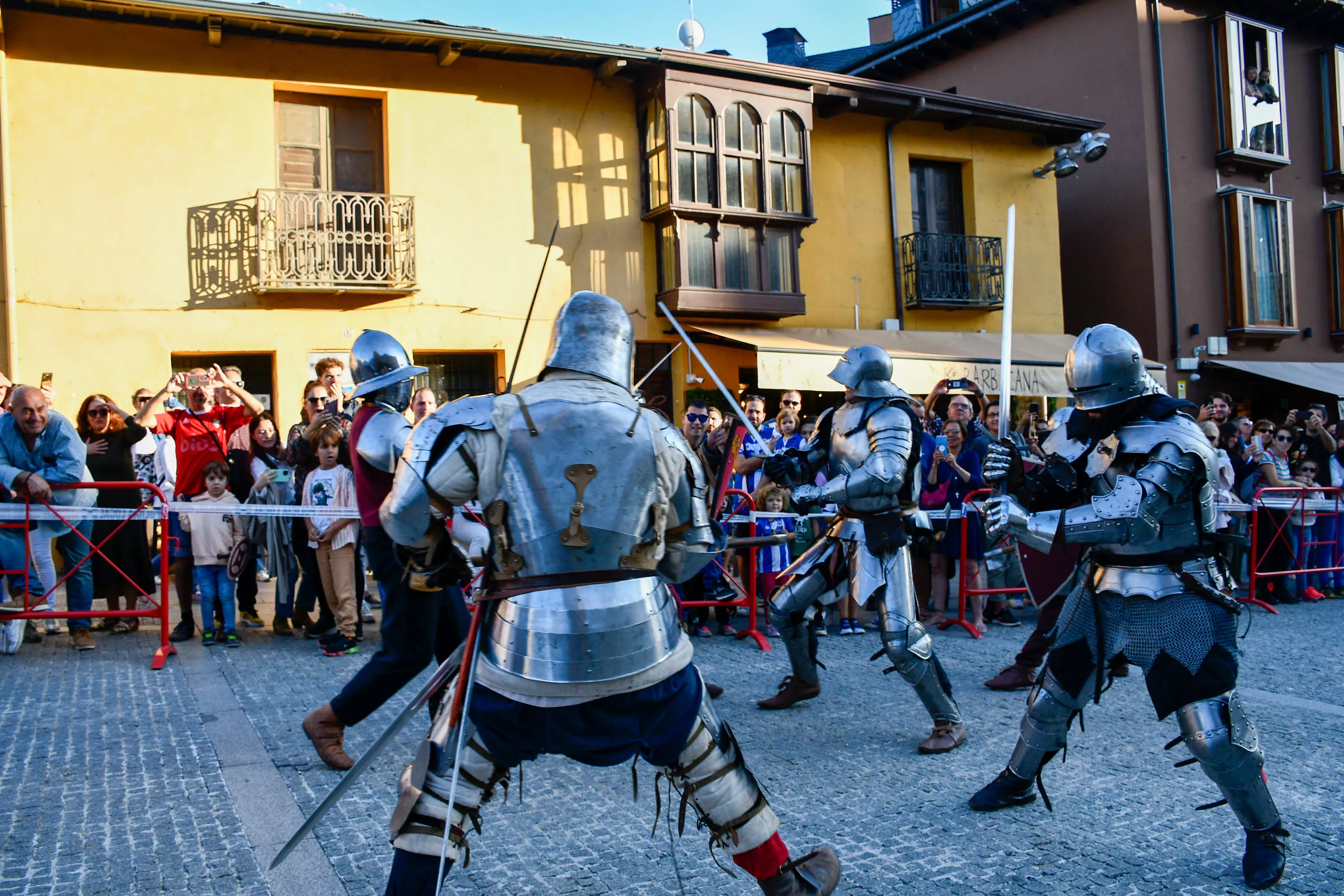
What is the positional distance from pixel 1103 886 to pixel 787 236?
11.4m

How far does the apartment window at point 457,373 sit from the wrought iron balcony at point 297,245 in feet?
3.45

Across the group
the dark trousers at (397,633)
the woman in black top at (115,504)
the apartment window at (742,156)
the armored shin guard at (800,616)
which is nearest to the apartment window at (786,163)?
the apartment window at (742,156)

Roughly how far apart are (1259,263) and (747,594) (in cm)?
1392

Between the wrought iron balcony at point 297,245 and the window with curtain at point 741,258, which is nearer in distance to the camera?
the wrought iron balcony at point 297,245

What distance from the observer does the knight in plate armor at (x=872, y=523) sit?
4453mm

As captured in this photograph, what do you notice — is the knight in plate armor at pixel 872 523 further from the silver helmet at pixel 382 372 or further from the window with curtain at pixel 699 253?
the window with curtain at pixel 699 253

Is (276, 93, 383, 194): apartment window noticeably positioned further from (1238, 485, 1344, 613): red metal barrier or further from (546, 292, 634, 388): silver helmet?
(1238, 485, 1344, 613): red metal barrier

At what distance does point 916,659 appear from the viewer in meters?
4.42

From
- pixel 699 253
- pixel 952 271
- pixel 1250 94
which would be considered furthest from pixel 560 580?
pixel 1250 94

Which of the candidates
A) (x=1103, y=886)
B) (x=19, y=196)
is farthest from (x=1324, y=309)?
(x=19, y=196)

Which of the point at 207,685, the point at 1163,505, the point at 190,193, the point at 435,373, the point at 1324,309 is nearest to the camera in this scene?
the point at 1163,505

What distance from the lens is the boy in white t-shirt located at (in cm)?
671

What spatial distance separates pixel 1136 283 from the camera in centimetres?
1630

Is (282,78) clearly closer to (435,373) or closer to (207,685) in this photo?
(435,373)
